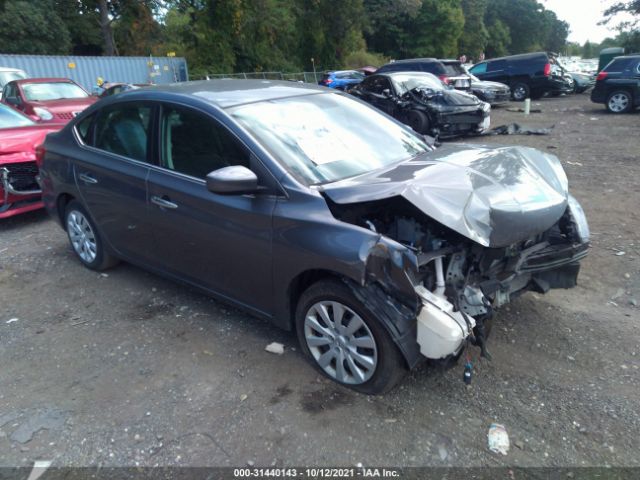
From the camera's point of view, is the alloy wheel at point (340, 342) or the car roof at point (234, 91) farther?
the car roof at point (234, 91)

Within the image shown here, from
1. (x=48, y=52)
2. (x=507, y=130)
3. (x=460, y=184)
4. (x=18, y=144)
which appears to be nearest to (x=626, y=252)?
(x=460, y=184)

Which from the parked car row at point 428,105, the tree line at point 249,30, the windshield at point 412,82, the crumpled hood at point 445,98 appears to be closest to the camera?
the parked car row at point 428,105

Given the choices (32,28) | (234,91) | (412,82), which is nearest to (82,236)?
(234,91)

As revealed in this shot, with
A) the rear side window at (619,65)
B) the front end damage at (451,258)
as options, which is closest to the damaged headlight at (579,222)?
the front end damage at (451,258)

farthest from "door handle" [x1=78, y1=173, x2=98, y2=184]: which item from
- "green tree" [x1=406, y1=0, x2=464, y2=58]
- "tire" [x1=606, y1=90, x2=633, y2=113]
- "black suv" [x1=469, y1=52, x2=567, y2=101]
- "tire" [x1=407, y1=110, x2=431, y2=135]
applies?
"green tree" [x1=406, y1=0, x2=464, y2=58]

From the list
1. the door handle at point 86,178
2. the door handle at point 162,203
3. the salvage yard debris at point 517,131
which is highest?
the door handle at point 86,178

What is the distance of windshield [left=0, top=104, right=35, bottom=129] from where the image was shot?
6.79 meters

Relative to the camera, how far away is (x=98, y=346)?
367 centimetres

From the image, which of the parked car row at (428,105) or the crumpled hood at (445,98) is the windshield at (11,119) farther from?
the crumpled hood at (445,98)

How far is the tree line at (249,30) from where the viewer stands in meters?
30.7

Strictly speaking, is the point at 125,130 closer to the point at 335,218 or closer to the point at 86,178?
the point at 86,178

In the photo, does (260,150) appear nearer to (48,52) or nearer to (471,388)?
(471,388)

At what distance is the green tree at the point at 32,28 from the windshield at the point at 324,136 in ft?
108

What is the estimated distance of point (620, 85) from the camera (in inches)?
561
